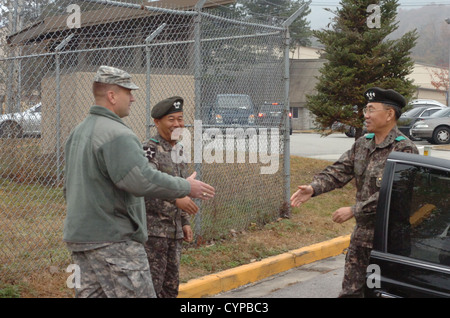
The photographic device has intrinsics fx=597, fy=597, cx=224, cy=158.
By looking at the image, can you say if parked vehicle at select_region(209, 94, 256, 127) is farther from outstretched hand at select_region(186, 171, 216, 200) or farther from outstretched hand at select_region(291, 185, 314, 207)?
outstretched hand at select_region(186, 171, 216, 200)

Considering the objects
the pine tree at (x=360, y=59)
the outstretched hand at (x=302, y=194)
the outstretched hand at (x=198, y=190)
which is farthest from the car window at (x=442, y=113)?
the outstretched hand at (x=198, y=190)

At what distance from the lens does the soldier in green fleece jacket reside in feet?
10.8

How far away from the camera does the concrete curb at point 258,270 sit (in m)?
6.06

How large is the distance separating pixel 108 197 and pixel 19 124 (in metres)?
3.73

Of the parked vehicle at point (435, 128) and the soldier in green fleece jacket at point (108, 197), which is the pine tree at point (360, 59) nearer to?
the soldier in green fleece jacket at point (108, 197)

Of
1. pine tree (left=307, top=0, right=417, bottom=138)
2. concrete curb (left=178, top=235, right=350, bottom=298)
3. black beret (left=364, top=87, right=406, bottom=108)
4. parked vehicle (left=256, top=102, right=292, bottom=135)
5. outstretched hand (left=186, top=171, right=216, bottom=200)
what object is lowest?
concrete curb (left=178, top=235, right=350, bottom=298)

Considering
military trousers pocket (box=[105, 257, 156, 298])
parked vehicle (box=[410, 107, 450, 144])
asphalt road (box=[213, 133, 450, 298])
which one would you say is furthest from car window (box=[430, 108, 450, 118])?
military trousers pocket (box=[105, 257, 156, 298])

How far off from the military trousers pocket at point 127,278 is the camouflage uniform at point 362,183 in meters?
1.67

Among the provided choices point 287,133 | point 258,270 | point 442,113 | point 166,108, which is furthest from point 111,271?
point 442,113

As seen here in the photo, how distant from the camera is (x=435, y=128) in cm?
2447

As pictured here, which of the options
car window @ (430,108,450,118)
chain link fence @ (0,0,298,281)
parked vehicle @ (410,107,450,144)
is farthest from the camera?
car window @ (430,108,450,118)

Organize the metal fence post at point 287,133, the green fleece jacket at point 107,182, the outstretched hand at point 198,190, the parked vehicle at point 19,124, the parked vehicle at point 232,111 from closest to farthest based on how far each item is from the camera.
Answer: the green fleece jacket at point 107,182, the outstretched hand at point 198,190, the parked vehicle at point 19,124, the parked vehicle at point 232,111, the metal fence post at point 287,133

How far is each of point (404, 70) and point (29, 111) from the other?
25.7 ft
